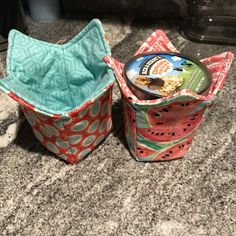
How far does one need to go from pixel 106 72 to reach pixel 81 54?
0.09 m

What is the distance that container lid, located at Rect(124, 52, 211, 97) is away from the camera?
511 millimetres

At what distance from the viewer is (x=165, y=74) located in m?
0.53

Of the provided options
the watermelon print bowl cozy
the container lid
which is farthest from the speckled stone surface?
the container lid

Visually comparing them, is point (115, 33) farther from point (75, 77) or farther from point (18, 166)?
point (18, 166)

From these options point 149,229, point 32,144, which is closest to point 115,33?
point 32,144

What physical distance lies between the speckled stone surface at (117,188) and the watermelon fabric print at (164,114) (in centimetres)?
4

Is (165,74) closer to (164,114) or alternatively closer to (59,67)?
(164,114)

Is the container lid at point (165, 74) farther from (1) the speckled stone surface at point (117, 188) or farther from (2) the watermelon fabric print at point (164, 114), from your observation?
(1) the speckled stone surface at point (117, 188)

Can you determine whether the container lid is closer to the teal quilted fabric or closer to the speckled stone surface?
the teal quilted fabric

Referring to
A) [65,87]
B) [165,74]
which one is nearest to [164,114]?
[165,74]

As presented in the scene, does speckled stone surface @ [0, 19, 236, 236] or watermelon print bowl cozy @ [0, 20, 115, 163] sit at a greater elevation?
watermelon print bowl cozy @ [0, 20, 115, 163]

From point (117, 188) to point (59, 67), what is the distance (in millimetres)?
243

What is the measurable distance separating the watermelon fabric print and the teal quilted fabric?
0.07m

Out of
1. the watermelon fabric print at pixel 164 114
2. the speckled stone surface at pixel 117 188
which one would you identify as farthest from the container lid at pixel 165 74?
the speckled stone surface at pixel 117 188
